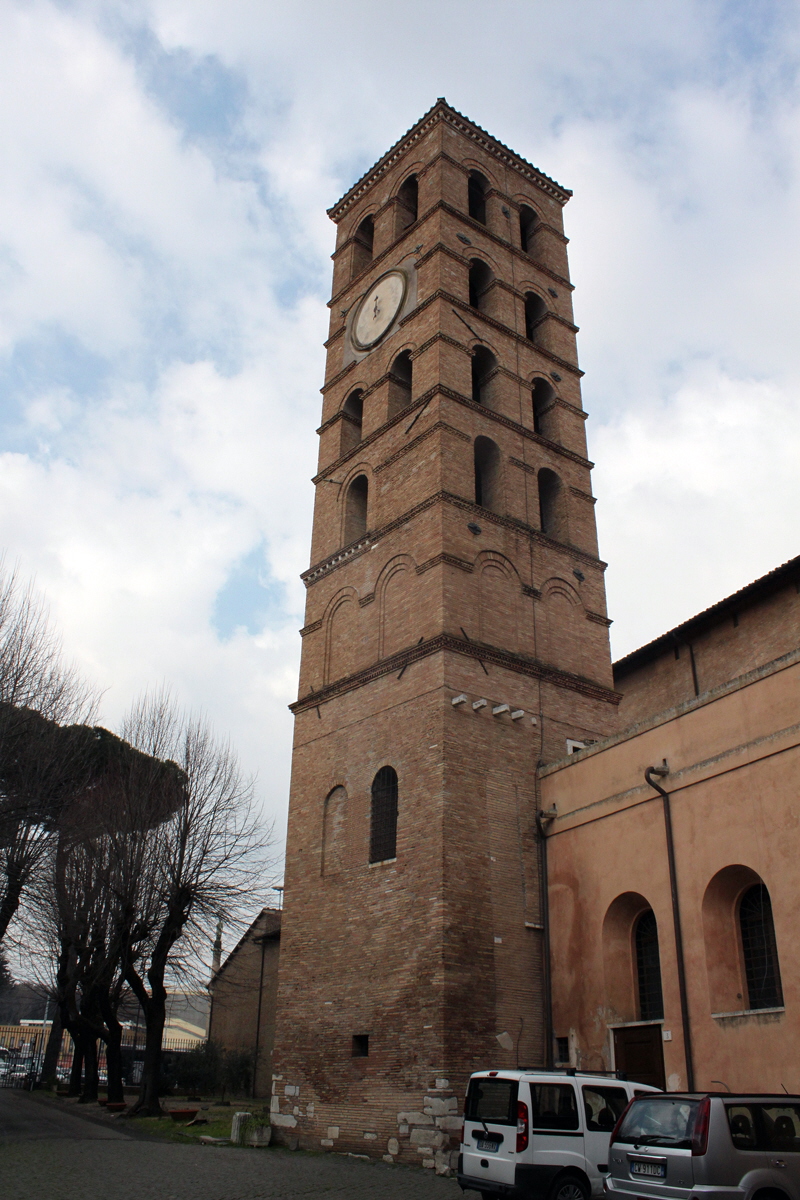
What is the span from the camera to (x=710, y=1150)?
733 centimetres

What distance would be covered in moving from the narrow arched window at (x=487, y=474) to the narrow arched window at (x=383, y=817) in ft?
21.6

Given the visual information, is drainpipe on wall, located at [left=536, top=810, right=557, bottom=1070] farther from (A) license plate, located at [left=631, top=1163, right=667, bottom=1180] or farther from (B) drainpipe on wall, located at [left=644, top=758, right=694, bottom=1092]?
(A) license plate, located at [left=631, top=1163, right=667, bottom=1180]

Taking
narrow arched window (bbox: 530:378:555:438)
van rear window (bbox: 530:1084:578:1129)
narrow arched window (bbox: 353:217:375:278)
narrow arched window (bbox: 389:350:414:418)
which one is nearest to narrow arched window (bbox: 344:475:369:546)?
narrow arched window (bbox: 389:350:414:418)

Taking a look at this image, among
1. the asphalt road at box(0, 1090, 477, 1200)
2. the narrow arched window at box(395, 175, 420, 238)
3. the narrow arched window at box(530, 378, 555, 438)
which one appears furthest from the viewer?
the narrow arched window at box(395, 175, 420, 238)

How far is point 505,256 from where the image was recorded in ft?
80.3

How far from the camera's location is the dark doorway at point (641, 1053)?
42.7ft

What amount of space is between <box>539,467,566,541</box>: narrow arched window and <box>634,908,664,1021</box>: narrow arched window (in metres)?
9.32

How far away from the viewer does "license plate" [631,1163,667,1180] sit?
7.52 metres

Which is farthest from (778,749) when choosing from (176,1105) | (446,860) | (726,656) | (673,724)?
(176,1105)

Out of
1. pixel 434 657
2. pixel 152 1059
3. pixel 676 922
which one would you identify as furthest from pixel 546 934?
pixel 152 1059

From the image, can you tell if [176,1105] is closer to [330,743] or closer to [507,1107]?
[330,743]

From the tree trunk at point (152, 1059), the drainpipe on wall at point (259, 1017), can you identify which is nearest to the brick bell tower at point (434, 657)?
the tree trunk at point (152, 1059)

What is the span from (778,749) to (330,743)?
9.31 meters

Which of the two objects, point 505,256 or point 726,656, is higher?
point 505,256
